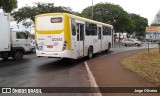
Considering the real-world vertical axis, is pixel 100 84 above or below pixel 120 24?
below

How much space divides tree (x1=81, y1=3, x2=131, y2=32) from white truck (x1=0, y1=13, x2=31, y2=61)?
44247 mm

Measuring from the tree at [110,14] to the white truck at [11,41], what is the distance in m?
44.2

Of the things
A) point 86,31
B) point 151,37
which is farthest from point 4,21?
point 151,37

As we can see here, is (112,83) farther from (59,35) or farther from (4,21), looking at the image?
(4,21)

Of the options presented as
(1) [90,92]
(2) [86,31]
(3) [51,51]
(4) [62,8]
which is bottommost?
(1) [90,92]

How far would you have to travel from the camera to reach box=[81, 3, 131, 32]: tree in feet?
215

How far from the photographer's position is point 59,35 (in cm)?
1534

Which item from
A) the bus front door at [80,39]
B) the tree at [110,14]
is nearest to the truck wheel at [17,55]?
the bus front door at [80,39]

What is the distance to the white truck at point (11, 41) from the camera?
691 inches

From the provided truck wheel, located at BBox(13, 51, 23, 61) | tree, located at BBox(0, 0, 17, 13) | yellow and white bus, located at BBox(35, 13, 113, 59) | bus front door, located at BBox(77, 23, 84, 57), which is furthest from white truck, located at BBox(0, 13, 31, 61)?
tree, located at BBox(0, 0, 17, 13)

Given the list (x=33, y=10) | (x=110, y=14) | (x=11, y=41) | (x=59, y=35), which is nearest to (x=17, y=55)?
(x=11, y=41)

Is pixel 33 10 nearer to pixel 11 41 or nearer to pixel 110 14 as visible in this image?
pixel 110 14

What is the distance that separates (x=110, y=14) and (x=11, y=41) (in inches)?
2012

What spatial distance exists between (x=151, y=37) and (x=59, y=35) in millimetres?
12090
